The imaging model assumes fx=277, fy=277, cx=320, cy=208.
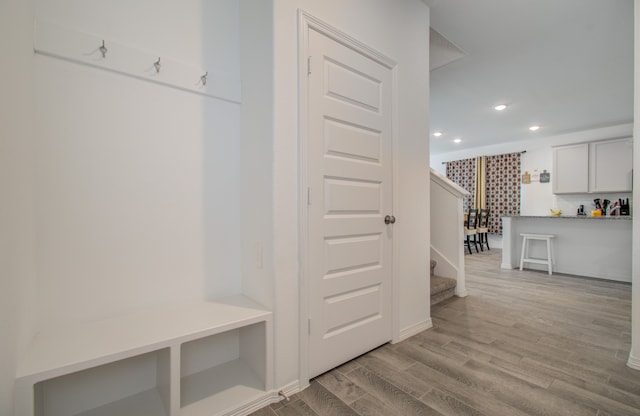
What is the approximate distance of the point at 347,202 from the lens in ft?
6.02

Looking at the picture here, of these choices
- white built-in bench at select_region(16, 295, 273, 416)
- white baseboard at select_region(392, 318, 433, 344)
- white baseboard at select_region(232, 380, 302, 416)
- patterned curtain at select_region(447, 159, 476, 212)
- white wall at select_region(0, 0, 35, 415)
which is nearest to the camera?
white wall at select_region(0, 0, 35, 415)

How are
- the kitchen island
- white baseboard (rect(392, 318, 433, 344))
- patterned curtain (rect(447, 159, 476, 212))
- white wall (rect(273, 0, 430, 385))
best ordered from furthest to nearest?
patterned curtain (rect(447, 159, 476, 212)), the kitchen island, white baseboard (rect(392, 318, 433, 344)), white wall (rect(273, 0, 430, 385))

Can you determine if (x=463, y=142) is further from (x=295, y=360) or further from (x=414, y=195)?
(x=295, y=360)

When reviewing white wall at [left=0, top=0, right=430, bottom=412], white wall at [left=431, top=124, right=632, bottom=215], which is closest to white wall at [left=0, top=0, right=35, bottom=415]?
white wall at [left=0, top=0, right=430, bottom=412]

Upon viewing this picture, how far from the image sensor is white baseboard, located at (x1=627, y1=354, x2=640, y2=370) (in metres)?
1.81

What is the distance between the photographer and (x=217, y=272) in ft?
5.71

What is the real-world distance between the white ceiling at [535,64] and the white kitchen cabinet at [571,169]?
46cm

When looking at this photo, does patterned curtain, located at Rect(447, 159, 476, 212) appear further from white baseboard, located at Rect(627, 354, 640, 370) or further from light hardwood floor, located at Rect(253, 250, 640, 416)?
white baseboard, located at Rect(627, 354, 640, 370)

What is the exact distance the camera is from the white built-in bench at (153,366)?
107 centimetres

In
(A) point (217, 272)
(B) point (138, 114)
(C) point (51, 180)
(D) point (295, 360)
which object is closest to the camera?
(C) point (51, 180)

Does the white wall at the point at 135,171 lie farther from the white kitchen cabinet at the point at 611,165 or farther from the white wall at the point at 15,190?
the white kitchen cabinet at the point at 611,165

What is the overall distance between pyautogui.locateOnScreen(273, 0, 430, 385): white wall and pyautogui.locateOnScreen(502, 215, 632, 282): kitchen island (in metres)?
3.61

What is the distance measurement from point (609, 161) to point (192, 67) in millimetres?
7383

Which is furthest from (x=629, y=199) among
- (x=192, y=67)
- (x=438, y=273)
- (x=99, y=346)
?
(x=99, y=346)
